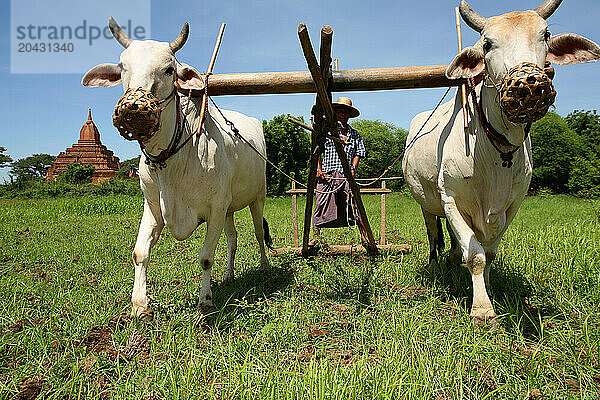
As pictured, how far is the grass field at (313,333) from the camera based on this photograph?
244cm

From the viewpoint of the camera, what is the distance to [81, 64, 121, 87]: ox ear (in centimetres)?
338

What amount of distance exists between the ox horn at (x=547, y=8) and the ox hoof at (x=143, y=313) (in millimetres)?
3805

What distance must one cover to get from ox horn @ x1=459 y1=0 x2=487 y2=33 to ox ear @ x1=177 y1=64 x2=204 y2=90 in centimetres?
214

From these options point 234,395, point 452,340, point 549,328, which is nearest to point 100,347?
point 234,395

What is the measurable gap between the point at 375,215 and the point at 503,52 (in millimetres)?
10267

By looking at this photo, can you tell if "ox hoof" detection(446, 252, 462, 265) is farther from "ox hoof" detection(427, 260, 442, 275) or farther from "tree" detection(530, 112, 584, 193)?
"tree" detection(530, 112, 584, 193)

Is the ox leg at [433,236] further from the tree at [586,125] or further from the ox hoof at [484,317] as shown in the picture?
the tree at [586,125]

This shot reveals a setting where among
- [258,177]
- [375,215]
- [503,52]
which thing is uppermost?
[503,52]

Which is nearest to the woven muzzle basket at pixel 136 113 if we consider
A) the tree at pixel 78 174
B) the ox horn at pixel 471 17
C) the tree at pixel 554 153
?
the ox horn at pixel 471 17

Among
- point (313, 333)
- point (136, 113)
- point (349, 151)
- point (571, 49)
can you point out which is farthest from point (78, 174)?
point (571, 49)

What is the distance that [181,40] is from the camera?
339 centimetres

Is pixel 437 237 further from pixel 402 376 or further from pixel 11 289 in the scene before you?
pixel 11 289

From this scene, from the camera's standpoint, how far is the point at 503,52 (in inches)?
111

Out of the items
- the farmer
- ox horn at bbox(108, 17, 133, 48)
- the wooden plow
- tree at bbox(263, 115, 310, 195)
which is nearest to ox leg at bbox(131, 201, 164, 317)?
the wooden plow
